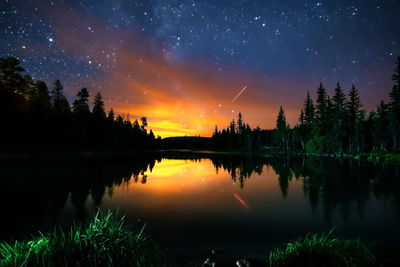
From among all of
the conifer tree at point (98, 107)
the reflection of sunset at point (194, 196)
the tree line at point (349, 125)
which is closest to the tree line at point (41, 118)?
the conifer tree at point (98, 107)

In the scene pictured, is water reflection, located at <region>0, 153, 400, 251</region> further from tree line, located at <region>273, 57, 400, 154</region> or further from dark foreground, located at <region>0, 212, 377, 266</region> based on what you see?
tree line, located at <region>273, 57, 400, 154</region>

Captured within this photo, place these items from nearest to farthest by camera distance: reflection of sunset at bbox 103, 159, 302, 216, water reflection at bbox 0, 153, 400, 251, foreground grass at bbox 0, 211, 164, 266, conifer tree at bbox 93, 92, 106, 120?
foreground grass at bbox 0, 211, 164, 266, water reflection at bbox 0, 153, 400, 251, reflection of sunset at bbox 103, 159, 302, 216, conifer tree at bbox 93, 92, 106, 120

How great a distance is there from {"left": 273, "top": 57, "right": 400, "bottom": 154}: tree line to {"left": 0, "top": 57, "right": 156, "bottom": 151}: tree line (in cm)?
6248

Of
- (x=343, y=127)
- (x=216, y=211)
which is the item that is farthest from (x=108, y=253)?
(x=343, y=127)

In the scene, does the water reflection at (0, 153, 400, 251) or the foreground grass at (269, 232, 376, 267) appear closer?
the foreground grass at (269, 232, 376, 267)

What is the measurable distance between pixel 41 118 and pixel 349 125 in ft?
224

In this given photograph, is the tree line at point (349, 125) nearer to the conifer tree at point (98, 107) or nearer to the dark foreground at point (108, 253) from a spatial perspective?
the dark foreground at point (108, 253)

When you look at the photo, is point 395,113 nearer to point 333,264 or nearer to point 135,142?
point 333,264

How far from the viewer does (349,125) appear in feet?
165

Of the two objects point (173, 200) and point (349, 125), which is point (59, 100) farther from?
point (349, 125)

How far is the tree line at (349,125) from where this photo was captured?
4572 cm

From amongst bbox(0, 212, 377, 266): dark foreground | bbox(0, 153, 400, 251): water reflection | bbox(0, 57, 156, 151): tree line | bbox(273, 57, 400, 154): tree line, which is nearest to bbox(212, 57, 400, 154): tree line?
bbox(273, 57, 400, 154): tree line

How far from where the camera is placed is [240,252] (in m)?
6.19

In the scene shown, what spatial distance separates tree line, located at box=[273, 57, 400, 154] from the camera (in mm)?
45719
